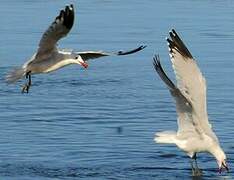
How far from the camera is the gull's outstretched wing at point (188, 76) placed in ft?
39.1

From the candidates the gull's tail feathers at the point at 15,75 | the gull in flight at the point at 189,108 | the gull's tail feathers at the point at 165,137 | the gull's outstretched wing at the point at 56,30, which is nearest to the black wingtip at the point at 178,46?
the gull in flight at the point at 189,108

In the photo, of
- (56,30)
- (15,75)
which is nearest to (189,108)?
(56,30)

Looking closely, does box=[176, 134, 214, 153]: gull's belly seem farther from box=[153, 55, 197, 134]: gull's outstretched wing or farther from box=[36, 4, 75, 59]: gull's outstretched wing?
box=[36, 4, 75, 59]: gull's outstretched wing

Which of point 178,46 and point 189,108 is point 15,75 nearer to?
point 178,46

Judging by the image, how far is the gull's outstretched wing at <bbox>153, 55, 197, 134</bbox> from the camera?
1123 cm

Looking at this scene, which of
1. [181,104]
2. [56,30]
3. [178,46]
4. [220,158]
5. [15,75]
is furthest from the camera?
[15,75]

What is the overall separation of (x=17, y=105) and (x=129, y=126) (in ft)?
6.36

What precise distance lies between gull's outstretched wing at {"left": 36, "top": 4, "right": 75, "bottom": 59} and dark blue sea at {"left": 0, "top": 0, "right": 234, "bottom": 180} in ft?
3.78

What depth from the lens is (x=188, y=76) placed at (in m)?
12.0

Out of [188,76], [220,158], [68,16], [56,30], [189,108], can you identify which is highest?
[68,16]

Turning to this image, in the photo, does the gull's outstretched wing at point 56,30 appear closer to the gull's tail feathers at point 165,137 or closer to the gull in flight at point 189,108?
the gull in flight at point 189,108

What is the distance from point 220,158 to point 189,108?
967 mm

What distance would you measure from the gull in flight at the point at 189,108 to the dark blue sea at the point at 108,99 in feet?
0.96

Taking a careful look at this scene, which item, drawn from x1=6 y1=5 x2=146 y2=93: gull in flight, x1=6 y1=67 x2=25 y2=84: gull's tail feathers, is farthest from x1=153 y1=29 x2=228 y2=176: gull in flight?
x1=6 y1=67 x2=25 y2=84: gull's tail feathers
